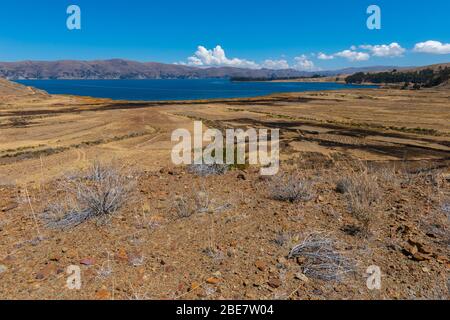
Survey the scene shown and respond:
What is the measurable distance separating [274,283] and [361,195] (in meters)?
3.48

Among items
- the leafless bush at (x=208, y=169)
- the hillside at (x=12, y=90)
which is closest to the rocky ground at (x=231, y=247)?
the leafless bush at (x=208, y=169)

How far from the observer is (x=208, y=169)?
9273mm

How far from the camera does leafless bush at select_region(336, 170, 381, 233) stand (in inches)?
221

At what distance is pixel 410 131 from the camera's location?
86.5 ft

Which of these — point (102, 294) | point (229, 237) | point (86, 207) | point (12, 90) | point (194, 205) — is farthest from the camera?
point (12, 90)


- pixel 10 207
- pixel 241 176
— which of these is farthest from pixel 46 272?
pixel 241 176

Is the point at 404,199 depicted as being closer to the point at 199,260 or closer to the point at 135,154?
the point at 199,260

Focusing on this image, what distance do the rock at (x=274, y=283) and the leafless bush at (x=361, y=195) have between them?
2043 millimetres

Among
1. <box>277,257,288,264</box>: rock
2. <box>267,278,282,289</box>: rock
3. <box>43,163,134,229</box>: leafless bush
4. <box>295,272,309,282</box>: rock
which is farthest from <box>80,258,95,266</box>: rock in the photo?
<box>295,272,309,282</box>: rock

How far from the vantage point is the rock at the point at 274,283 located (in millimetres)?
4028

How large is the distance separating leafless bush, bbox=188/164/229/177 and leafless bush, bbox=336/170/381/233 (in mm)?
3188

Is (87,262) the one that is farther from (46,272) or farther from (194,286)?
(194,286)
